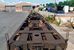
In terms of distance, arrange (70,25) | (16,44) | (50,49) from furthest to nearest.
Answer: (70,25), (50,49), (16,44)

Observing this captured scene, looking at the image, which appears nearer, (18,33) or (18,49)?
(18,49)

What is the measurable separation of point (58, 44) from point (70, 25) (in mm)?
18571

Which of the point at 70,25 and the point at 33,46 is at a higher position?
the point at 33,46

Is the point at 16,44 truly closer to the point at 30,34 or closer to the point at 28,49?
the point at 28,49

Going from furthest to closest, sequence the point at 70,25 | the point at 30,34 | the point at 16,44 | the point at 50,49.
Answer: the point at 70,25 < the point at 30,34 < the point at 50,49 < the point at 16,44

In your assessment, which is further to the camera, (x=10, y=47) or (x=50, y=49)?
(x=50, y=49)

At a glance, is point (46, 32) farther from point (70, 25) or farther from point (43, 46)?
point (70, 25)

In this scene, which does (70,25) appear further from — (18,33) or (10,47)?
(10,47)

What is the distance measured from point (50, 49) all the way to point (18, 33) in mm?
1535

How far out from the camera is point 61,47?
16.2 ft

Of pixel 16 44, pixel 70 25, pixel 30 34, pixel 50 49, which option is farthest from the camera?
pixel 70 25

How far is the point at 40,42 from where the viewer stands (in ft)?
16.0

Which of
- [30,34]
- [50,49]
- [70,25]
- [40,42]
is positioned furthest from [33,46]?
[70,25]

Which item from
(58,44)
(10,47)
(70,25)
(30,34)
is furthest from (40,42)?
(70,25)
